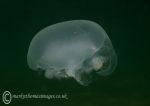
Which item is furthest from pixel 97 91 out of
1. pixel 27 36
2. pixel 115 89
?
pixel 27 36

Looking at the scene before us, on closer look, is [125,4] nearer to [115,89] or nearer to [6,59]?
[115,89]

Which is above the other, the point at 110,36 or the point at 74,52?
the point at 110,36

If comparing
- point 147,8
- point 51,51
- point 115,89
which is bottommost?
point 115,89

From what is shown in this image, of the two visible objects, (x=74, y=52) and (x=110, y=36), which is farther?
(x=110, y=36)

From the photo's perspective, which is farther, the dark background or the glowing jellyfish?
the dark background
